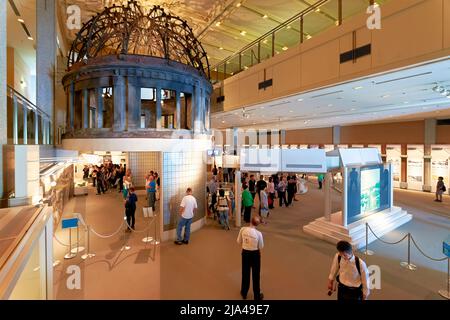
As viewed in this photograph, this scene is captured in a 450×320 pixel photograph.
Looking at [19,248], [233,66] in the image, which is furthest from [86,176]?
[19,248]

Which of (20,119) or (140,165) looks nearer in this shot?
(20,119)

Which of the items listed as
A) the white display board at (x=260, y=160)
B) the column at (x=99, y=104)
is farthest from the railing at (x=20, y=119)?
the white display board at (x=260, y=160)

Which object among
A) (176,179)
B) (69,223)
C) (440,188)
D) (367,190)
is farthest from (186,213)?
(440,188)

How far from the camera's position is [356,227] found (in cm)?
743

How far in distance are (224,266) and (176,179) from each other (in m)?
3.13

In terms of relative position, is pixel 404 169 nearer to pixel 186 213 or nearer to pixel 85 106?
pixel 186 213

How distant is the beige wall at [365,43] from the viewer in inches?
199

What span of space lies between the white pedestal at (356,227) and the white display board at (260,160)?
2.38 meters

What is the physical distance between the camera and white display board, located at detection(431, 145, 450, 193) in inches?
594

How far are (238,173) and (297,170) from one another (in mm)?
2094

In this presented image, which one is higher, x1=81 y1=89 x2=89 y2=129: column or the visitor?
x1=81 y1=89 x2=89 y2=129: column

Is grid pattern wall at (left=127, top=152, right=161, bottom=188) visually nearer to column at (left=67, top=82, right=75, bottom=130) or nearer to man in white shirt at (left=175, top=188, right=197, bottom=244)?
column at (left=67, top=82, right=75, bottom=130)

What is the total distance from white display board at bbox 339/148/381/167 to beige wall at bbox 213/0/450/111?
2.39 m

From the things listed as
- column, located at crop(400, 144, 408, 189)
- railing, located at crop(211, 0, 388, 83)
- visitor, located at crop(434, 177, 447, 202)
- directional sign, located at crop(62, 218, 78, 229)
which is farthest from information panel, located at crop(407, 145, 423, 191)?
directional sign, located at crop(62, 218, 78, 229)
